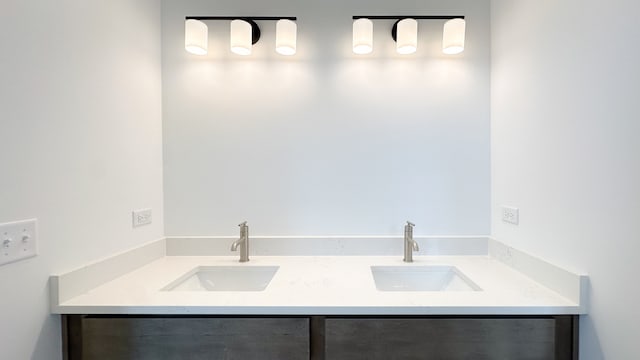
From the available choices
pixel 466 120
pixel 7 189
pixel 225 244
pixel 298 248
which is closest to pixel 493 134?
pixel 466 120

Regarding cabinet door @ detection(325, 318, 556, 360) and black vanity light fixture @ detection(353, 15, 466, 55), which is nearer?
cabinet door @ detection(325, 318, 556, 360)

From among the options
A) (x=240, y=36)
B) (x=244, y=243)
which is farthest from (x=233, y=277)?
(x=240, y=36)

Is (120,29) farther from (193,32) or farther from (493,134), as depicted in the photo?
(493,134)

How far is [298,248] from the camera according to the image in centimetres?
176

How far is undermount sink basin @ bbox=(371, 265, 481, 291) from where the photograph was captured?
1604mm

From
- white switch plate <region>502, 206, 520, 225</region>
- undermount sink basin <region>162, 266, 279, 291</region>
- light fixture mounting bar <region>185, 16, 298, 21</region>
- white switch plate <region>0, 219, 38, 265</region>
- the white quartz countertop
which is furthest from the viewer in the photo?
light fixture mounting bar <region>185, 16, 298, 21</region>

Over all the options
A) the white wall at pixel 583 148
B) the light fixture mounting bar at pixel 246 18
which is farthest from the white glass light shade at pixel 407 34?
the light fixture mounting bar at pixel 246 18

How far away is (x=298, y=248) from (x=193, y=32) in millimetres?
1207

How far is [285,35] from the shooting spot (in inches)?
65.0

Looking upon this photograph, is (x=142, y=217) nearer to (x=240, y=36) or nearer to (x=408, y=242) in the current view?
(x=240, y=36)

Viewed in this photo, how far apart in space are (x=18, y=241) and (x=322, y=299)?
95 cm

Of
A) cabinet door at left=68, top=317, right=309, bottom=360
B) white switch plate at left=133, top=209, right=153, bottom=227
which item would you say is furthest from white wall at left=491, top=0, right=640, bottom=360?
white switch plate at left=133, top=209, right=153, bottom=227

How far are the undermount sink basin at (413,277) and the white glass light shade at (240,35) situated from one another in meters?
1.26

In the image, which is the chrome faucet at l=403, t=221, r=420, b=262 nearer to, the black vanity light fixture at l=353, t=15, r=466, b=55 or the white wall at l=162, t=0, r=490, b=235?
the white wall at l=162, t=0, r=490, b=235
